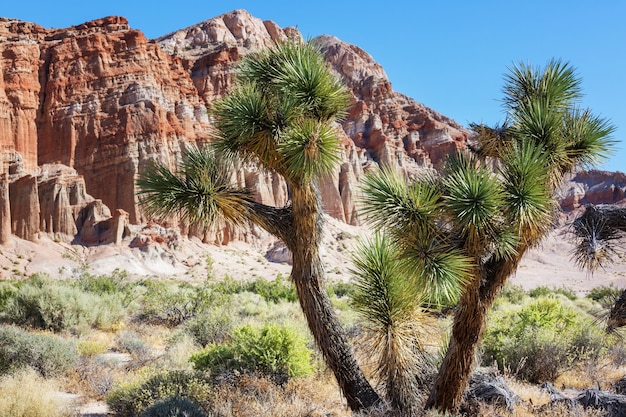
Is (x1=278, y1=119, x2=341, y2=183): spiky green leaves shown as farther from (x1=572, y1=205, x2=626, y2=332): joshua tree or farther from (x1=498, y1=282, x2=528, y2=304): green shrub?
(x1=498, y1=282, x2=528, y2=304): green shrub

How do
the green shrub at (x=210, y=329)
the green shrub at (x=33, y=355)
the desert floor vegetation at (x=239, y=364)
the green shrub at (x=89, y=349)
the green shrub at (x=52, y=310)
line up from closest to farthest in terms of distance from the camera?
the desert floor vegetation at (x=239, y=364) → the green shrub at (x=33, y=355) → the green shrub at (x=89, y=349) → the green shrub at (x=210, y=329) → the green shrub at (x=52, y=310)

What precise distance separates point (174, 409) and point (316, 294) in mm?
2097

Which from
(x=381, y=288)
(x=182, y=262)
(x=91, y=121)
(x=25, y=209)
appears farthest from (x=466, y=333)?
(x=91, y=121)

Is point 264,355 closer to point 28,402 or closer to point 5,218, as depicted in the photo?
point 28,402

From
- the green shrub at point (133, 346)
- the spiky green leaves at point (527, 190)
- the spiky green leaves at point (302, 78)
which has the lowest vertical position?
the green shrub at point (133, 346)

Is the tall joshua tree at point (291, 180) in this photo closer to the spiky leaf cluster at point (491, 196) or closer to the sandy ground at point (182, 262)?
the spiky leaf cluster at point (491, 196)

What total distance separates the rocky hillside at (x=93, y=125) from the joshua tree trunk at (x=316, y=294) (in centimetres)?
4238

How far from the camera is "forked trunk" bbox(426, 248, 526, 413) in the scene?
5.60 meters

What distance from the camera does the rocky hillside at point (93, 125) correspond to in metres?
50.8

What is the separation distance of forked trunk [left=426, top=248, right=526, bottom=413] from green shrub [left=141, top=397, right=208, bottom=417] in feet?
8.91

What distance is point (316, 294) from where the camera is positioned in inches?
236

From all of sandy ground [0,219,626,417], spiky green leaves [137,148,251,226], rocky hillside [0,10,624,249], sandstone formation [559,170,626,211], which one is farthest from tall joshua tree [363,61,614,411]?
sandstone formation [559,170,626,211]

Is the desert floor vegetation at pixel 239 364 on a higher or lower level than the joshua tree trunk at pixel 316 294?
lower

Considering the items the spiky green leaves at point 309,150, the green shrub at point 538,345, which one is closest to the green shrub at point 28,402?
the spiky green leaves at point 309,150
